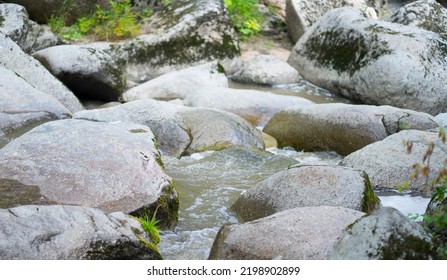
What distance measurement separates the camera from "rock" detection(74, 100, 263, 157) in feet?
22.2

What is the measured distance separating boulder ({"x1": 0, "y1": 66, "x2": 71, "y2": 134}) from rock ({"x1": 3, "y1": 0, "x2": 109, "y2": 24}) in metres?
4.26

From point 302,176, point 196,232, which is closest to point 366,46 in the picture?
point 302,176

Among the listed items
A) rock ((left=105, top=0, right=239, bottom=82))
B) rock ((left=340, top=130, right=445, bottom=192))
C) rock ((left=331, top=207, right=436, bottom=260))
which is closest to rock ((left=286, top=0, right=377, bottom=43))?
rock ((left=105, top=0, right=239, bottom=82))

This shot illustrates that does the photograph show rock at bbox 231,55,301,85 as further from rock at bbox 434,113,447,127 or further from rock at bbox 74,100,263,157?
rock at bbox 434,113,447,127

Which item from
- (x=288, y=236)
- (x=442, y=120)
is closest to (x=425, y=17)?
(x=442, y=120)

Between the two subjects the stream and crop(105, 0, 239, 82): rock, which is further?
crop(105, 0, 239, 82): rock

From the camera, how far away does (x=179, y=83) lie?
9516mm

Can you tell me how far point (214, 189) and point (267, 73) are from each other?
5.39 metres

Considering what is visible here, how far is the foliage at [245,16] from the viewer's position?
493 inches

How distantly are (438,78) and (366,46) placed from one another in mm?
1179

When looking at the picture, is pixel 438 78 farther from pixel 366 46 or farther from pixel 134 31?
pixel 134 31

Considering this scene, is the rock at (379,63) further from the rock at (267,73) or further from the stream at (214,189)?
the stream at (214,189)

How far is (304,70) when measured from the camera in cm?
1088

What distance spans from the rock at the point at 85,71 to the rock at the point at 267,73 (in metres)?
2.54
